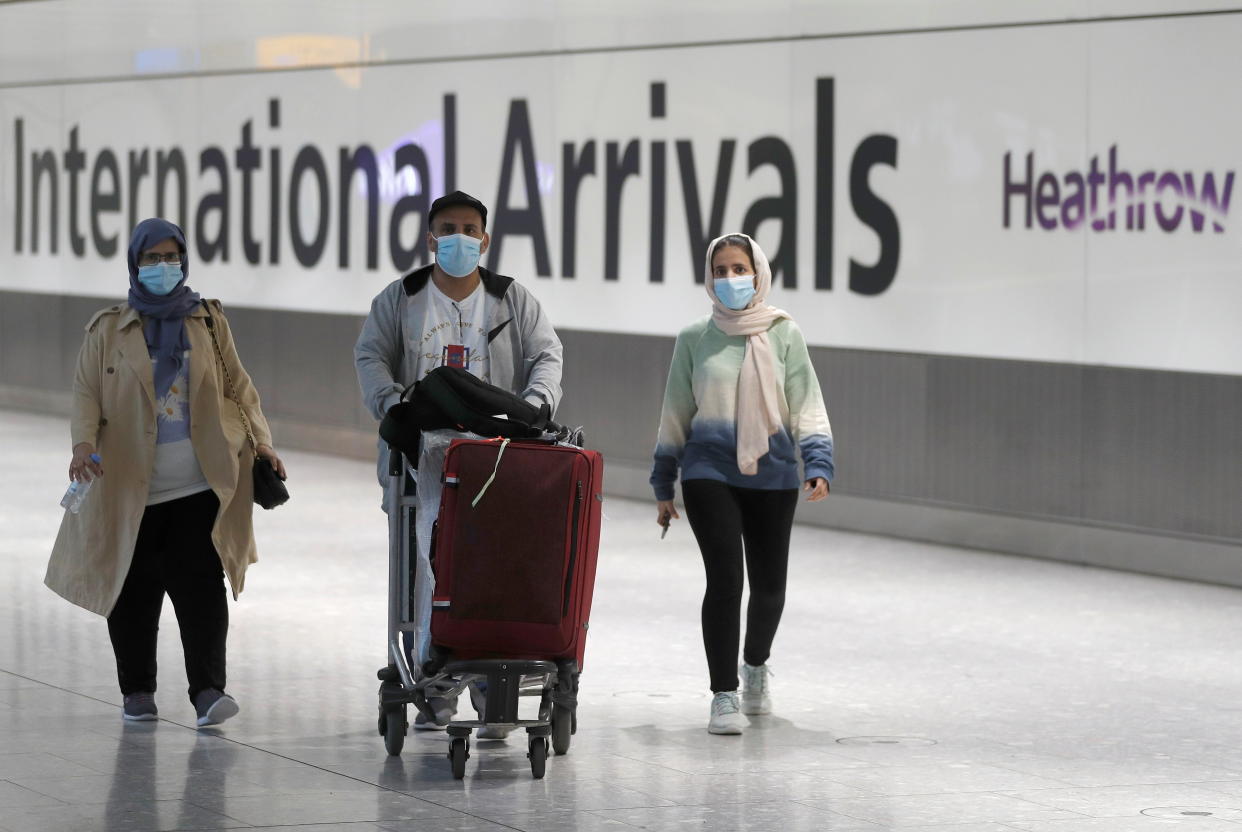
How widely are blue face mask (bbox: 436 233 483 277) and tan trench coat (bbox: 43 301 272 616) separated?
2.99 feet

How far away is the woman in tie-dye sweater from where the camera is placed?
24.5 ft

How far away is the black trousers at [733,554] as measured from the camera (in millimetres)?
7461

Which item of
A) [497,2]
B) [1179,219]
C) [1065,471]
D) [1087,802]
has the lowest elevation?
[1087,802]

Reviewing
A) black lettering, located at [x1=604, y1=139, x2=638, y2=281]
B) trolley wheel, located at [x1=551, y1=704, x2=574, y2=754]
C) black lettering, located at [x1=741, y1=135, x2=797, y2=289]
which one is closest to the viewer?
trolley wheel, located at [x1=551, y1=704, x2=574, y2=754]

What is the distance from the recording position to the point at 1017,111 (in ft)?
39.0

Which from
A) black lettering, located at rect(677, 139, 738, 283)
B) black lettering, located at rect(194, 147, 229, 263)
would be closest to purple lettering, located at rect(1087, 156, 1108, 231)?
black lettering, located at rect(677, 139, 738, 283)

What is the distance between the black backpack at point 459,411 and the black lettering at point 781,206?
6.55 metres

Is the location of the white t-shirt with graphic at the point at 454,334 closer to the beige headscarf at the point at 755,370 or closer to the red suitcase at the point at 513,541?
the red suitcase at the point at 513,541

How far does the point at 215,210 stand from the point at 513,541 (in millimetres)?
12499

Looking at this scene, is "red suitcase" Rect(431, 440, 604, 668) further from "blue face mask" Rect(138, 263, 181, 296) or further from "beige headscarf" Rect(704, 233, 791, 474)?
"blue face mask" Rect(138, 263, 181, 296)

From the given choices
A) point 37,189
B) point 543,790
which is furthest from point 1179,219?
point 37,189

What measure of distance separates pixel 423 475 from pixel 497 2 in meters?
9.18

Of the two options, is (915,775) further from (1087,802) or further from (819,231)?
(819,231)

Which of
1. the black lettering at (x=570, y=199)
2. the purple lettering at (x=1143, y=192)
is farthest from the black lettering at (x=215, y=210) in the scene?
the purple lettering at (x=1143, y=192)
